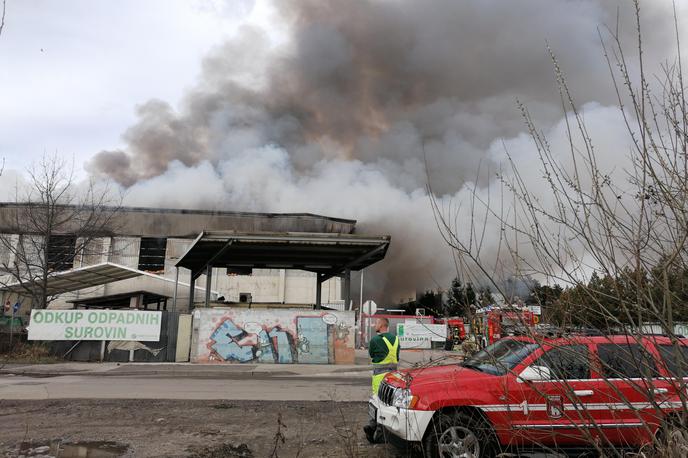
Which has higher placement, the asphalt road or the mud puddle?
the mud puddle

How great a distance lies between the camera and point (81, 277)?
86.2 ft

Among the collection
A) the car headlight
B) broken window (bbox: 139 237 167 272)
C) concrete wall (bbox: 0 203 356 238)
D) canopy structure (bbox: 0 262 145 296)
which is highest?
concrete wall (bbox: 0 203 356 238)

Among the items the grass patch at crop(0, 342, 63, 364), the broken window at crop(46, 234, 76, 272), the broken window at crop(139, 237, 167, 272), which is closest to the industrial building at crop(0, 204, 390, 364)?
the broken window at crop(46, 234, 76, 272)

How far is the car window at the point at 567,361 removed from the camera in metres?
2.33

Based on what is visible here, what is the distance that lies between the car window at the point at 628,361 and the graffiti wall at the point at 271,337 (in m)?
17.9

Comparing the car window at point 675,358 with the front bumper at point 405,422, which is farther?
Result: the front bumper at point 405,422

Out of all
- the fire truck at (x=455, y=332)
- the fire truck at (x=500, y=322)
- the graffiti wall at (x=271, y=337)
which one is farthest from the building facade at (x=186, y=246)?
the fire truck at (x=500, y=322)

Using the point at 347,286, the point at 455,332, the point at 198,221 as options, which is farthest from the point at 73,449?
the point at 198,221

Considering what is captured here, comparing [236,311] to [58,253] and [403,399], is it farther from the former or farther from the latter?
[403,399]

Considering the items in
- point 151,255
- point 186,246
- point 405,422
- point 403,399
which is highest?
point 186,246

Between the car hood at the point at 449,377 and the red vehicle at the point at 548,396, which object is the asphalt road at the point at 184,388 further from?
the red vehicle at the point at 548,396

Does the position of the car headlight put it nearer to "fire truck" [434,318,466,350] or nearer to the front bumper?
the front bumper

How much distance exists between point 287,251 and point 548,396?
63.1ft

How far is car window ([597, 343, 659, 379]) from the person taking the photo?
82.2 inches
